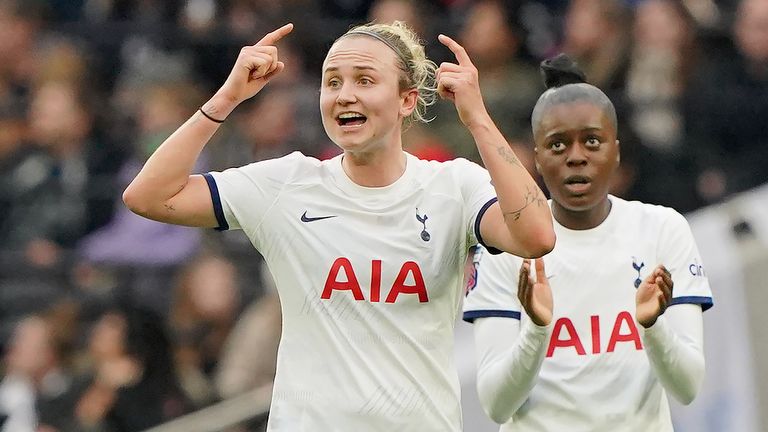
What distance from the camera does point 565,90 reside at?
5.55m

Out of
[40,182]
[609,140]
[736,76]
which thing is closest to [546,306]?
[609,140]

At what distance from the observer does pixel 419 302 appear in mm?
4812

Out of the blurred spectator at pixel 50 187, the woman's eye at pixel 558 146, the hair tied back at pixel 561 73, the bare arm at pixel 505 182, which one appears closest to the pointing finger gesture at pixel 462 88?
the bare arm at pixel 505 182

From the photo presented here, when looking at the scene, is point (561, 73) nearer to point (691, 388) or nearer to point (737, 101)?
point (691, 388)

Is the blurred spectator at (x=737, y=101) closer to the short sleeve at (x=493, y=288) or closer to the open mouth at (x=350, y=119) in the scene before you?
the short sleeve at (x=493, y=288)

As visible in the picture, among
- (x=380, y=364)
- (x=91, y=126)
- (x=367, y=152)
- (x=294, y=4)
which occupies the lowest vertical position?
(x=380, y=364)

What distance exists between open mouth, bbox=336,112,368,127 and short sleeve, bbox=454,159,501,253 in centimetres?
36

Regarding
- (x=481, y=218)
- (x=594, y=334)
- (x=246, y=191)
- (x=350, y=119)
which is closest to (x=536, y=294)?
(x=481, y=218)

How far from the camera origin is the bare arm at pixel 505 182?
4641 millimetres

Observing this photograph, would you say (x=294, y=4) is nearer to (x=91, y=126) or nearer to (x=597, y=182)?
(x=91, y=126)

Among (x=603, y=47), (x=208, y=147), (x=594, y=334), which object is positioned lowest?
(x=594, y=334)

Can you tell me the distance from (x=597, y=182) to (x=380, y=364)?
1.13m

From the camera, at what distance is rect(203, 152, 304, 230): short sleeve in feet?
16.0

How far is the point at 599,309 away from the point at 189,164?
1.47 meters
